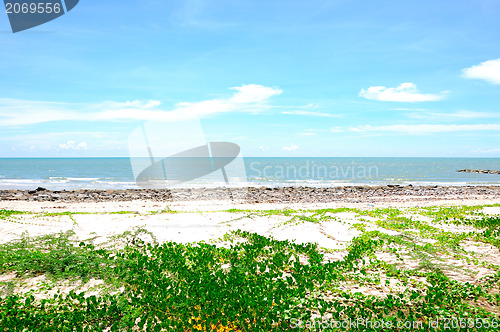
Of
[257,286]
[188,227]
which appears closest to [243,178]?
[188,227]

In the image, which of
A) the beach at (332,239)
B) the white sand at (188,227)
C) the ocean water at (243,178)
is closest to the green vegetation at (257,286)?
the beach at (332,239)

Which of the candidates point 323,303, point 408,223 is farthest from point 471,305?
point 408,223

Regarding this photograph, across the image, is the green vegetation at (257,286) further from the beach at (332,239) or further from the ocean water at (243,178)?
the ocean water at (243,178)

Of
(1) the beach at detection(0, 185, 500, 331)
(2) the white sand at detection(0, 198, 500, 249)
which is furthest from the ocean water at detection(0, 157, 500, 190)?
(1) the beach at detection(0, 185, 500, 331)

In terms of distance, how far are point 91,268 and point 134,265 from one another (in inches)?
42.1

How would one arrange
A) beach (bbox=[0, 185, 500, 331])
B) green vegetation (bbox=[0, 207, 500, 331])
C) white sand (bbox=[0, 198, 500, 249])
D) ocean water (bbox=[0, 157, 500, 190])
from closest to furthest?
green vegetation (bbox=[0, 207, 500, 331]), beach (bbox=[0, 185, 500, 331]), white sand (bbox=[0, 198, 500, 249]), ocean water (bbox=[0, 157, 500, 190])

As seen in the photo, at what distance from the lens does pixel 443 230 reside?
12.8m

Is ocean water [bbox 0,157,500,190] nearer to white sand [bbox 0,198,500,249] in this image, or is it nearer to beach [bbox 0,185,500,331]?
white sand [bbox 0,198,500,249]

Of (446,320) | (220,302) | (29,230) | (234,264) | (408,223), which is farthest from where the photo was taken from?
(408,223)

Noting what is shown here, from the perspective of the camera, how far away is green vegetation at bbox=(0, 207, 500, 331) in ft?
19.0

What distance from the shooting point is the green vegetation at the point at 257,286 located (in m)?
5.78

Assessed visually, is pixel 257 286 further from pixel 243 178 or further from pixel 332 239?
pixel 243 178

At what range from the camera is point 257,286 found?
7180mm

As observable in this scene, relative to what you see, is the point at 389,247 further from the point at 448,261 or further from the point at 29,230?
the point at 29,230
